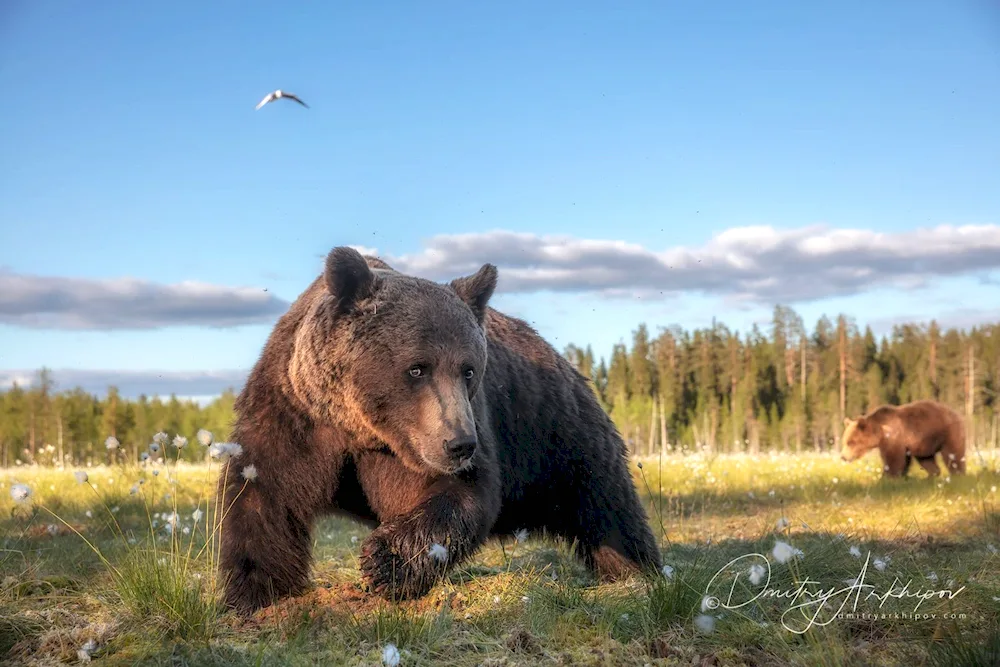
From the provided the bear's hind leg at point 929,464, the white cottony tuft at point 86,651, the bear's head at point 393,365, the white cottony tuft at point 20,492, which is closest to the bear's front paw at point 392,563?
the bear's head at point 393,365

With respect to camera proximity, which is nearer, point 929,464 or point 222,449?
point 222,449

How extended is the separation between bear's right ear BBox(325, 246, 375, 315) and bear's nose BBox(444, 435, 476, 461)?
113 cm

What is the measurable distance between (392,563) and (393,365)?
1134 mm

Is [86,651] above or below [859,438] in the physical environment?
above

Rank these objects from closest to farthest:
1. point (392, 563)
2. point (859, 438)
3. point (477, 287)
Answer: point (392, 563)
point (477, 287)
point (859, 438)

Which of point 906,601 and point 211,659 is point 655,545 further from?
point 211,659

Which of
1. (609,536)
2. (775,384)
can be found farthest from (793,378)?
(609,536)

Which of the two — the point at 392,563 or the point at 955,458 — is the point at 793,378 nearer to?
the point at 955,458

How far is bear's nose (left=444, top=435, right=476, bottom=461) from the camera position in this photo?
4.67m

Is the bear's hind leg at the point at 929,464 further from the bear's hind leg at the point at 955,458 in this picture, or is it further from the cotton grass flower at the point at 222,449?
the cotton grass flower at the point at 222,449

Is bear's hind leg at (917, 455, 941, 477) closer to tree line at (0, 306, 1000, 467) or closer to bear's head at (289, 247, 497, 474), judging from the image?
bear's head at (289, 247, 497, 474)

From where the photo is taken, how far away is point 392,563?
4648 mm

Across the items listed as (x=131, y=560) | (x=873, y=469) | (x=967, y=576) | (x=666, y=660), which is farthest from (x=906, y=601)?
(x=873, y=469)

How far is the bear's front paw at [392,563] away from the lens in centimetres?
464
